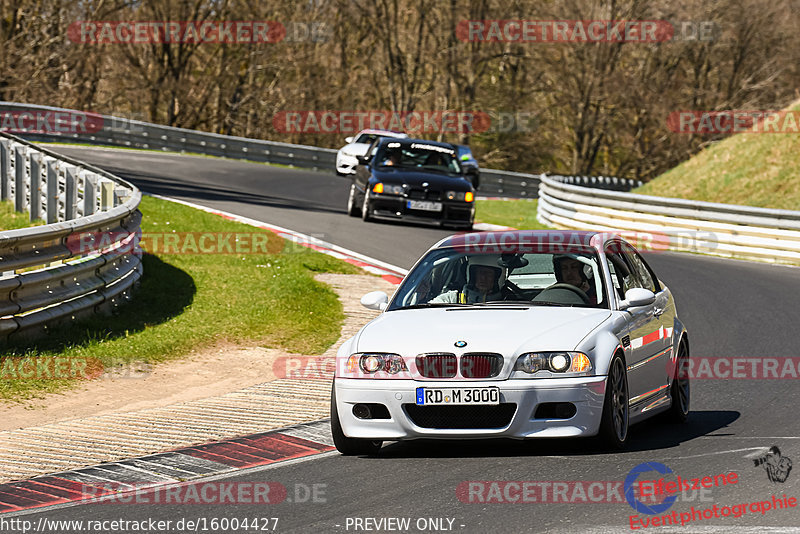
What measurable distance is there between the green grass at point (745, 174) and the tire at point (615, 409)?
943 inches

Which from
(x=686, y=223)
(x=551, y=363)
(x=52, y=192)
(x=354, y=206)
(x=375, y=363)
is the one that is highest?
(x=551, y=363)

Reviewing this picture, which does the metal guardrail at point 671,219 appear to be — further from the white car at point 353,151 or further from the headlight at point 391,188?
the white car at point 353,151

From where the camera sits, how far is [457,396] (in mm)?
7047

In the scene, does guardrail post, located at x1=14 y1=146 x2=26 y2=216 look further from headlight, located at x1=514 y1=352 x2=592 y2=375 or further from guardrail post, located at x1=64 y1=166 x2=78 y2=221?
headlight, located at x1=514 y1=352 x2=592 y2=375

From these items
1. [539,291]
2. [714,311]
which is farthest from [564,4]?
[539,291]

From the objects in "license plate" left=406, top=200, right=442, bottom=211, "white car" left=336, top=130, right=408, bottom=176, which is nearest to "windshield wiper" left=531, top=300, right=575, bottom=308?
"license plate" left=406, top=200, right=442, bottom=211

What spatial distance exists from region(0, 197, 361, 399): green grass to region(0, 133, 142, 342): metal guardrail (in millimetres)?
220

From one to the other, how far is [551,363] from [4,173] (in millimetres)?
15029

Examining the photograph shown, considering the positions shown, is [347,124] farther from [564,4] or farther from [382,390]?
[382,390]

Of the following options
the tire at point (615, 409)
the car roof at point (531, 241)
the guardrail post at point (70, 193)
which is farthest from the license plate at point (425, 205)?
the tire at point (615, 409)

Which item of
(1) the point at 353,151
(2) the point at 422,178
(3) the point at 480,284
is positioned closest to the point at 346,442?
(3) the point at 480,284

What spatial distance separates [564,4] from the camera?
54.6m

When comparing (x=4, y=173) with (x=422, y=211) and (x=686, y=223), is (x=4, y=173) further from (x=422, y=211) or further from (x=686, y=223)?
(x=686, y=223)

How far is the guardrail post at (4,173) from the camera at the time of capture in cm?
1984
